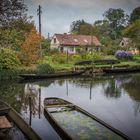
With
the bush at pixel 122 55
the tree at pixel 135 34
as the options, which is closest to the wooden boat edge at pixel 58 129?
the bush at pixel 122 55

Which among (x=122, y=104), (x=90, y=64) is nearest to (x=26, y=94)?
(x=122, y=104)

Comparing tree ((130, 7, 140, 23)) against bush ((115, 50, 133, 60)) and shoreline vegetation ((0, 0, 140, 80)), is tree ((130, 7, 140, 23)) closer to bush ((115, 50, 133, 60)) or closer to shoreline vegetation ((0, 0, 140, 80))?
shoreline vegetation ((0, 0, 140, 80))

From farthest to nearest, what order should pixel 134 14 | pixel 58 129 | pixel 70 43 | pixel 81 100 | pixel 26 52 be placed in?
pixel 134 14 < pixel 70 43 < pixel 26 52 < pixel 81 100 < pixel 58 129

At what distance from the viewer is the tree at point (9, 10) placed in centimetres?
1356

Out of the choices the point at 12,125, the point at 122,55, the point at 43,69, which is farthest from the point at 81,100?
the point at 122,55

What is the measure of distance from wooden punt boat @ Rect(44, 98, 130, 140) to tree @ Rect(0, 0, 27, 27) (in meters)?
5.15

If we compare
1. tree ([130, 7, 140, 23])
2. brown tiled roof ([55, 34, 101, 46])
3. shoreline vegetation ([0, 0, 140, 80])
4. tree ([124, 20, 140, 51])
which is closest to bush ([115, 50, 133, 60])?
shoreline vegetation ([0, 0, 140, 80])

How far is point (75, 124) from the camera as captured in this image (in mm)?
13203

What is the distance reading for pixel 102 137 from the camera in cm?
1122

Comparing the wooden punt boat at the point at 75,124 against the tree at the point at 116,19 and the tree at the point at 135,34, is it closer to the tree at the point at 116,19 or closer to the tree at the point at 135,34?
the tree at the point at 135,34

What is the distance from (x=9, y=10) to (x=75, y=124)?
6.51 metres

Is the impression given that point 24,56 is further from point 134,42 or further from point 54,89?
point 134,42

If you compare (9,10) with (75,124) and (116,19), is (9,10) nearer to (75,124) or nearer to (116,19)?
(75,124)

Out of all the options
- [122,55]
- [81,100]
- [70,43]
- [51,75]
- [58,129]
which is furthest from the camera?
[70,43]
